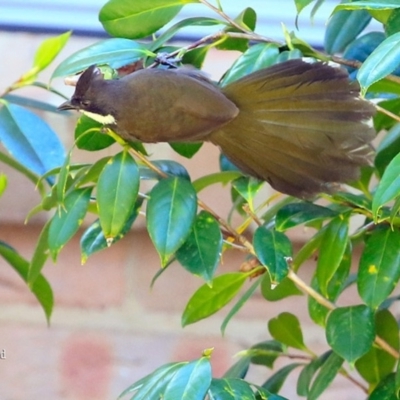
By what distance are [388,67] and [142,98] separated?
1.01ft

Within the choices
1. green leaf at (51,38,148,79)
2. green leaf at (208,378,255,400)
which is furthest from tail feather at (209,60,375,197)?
green leaf at (208,378,255,400)

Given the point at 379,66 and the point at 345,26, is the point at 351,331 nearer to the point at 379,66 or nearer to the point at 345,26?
the point at 379,66

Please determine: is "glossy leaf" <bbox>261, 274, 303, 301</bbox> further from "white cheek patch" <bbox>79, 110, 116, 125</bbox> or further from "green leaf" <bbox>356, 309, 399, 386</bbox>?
"white cheek patch" <bbox>79, 110, 116, 125</bbox>

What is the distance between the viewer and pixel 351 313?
646mm

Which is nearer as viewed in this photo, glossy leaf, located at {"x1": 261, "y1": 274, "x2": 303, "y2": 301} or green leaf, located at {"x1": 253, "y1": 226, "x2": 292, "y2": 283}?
green leaf, located at {"x1": 253, "y1": 226, "x2": 292, "y2": 283}

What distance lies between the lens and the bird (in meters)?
0.68

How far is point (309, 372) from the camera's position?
792 mm

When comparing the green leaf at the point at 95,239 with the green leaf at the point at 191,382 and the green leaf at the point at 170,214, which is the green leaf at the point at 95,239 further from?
the green leaf at the point at 191,382

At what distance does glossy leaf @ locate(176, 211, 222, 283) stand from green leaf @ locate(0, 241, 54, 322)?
26cm

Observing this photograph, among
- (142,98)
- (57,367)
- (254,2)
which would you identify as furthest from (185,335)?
(254,2)

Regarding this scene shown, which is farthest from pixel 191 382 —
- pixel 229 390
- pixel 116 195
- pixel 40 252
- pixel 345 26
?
pixel 345 26

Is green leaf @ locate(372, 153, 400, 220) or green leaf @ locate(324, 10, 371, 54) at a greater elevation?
green leaf @ locate(324, 10, 371, 54)

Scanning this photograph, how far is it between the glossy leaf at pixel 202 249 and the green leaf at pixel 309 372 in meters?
0.22

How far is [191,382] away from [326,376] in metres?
0.20
